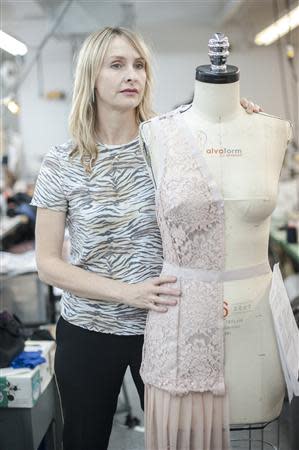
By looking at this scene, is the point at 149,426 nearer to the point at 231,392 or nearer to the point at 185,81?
the point at 231,392

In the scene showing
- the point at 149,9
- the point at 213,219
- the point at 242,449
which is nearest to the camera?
the point at 213,219

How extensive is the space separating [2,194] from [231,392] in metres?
4.22

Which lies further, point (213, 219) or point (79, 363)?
point (79, 363)

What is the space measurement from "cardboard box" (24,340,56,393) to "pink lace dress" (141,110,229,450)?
964mm

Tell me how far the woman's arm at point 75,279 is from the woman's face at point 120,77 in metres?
0.31

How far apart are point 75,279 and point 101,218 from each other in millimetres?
156

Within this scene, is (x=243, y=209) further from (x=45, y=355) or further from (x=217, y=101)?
(x=45, y=355)

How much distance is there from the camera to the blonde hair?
54.7 inches

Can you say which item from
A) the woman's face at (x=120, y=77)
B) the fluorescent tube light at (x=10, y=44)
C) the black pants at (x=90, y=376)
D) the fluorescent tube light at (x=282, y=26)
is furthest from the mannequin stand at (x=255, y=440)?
the fluorescent tube light at (x=282, y=26)

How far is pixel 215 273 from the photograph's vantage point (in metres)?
1.21

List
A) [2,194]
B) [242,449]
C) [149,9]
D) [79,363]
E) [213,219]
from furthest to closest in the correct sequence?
[2,194] < [149,9] < [79,363] < [242,449] < [213,219]

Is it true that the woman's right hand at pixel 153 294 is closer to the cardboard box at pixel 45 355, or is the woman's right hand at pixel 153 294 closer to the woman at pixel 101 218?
the woman at pixel 101 218

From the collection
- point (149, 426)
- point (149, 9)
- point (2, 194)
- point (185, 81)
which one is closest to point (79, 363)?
point (149, 426)

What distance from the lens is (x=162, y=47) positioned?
244 inches
